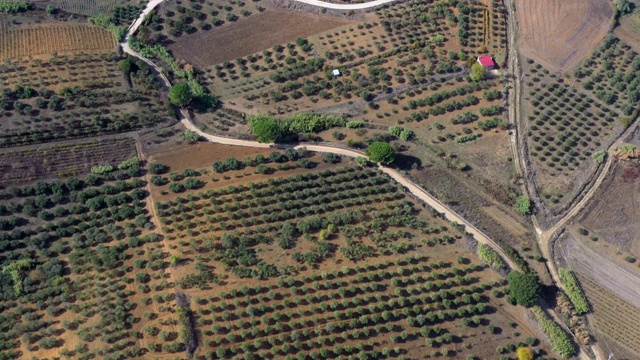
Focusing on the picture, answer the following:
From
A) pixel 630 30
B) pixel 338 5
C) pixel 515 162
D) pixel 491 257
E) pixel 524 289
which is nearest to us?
pixel 524 289

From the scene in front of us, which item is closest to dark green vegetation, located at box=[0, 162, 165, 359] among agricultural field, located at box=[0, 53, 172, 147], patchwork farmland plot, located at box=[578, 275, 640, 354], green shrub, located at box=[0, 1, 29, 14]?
agricultural field, located at box=[0, 53, 172, 147]

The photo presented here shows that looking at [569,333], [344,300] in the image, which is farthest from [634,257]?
[344,300]

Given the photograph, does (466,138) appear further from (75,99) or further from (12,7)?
(12,7)

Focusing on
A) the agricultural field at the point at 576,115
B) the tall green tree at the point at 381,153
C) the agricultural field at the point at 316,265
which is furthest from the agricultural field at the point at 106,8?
the agricultural field at the point at 576,115

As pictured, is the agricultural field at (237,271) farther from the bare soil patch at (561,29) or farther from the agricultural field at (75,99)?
the bare soil patch at (561,29)

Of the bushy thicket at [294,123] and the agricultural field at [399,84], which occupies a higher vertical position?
the agricultural field at [399,84]

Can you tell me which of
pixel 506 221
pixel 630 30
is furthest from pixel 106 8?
pixel 630 30

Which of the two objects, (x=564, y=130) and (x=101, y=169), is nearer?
(x=101, y=169)
